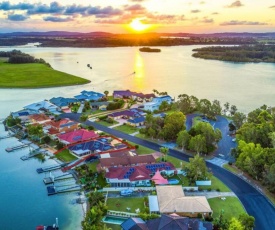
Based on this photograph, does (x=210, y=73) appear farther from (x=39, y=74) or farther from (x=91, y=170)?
A: (x=91, y=170)

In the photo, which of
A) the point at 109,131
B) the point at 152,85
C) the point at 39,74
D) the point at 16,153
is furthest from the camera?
the point at 39,74

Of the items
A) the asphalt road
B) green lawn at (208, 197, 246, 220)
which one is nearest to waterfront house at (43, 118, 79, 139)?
the asphalt road

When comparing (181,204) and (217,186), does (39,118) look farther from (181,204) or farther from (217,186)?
(181,204)

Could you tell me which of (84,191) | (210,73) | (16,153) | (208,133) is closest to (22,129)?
(16,153)

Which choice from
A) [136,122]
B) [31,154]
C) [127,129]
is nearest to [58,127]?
[31,154]

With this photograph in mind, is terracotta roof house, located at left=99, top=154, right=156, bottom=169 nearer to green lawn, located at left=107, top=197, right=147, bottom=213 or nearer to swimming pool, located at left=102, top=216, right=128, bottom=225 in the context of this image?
green lawn, located at left=107, top=197, right=147, bottom=213

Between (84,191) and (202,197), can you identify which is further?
(84,191)

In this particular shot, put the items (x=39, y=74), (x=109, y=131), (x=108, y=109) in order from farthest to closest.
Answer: (x=39, y=74)
(x=108, y=109)
(x=109, y=131)

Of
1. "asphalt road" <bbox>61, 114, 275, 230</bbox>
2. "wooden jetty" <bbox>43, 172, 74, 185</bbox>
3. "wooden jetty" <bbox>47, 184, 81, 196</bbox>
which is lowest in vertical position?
"asphalt road" <bbox>61, 114, 275, 230</bbox>
